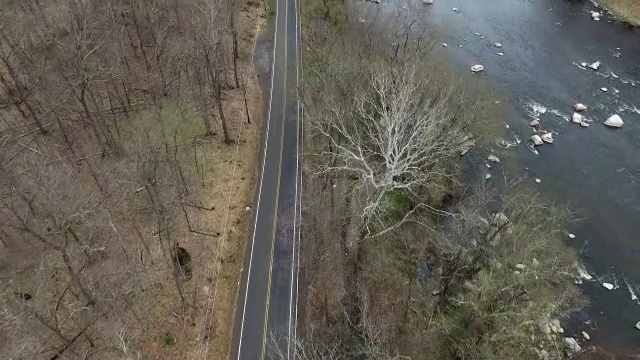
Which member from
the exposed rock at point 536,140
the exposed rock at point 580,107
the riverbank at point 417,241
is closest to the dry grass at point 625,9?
the exposed rock at point 580,107

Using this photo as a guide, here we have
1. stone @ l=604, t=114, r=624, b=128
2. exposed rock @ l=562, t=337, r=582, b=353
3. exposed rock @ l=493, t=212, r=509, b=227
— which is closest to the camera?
exposed rock @ l=562, t=337, r=582, b=353

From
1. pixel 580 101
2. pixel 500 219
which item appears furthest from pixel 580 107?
pixel 500 219

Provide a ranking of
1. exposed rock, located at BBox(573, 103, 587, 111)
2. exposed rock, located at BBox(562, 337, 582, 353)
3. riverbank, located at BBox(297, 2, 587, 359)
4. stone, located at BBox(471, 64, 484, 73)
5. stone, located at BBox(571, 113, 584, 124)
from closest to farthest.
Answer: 1. riverbank, located at BBox(297, 2, 587, 359)
2. exposed rock, located at BBox(562, 337, 582, 353)
3. stone, located at BBox(571, 113, 584, 124)
4. exposed rock, located at BBox(573, 103, 587, 111)
5. stone, located at BBox(471, 64, 484, 73)

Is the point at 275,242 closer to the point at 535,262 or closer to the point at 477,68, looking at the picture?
the point at 535,262

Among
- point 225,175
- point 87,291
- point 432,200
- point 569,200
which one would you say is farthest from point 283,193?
point 569,200

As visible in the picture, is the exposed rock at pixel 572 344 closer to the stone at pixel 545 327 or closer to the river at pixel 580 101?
the stone at pixel 545 327

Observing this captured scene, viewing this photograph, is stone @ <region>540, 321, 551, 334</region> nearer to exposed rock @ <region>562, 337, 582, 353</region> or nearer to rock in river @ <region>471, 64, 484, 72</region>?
exposed rock @ <region>562, 337, 582, 353</region>

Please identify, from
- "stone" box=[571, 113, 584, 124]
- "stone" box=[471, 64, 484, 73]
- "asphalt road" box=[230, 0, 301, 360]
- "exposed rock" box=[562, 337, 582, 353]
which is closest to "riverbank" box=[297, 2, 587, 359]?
"exposed rock" box=[562, 337, 582, 353]

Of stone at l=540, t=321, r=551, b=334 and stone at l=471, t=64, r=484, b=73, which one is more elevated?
stone at l=471, t=64, r=484, b=73
